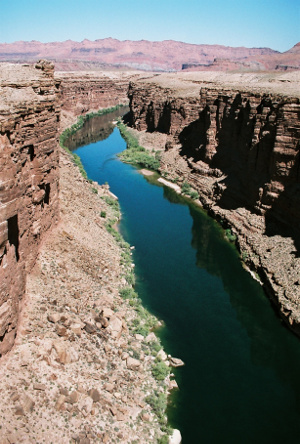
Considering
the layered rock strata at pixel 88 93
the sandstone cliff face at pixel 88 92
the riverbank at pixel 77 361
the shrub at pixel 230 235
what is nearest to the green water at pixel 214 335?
the shrub at pixel 230 235

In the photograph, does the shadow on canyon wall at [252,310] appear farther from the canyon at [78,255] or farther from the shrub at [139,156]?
the shrub at [139,156]

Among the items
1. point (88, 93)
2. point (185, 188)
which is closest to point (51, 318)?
point (185, 188)

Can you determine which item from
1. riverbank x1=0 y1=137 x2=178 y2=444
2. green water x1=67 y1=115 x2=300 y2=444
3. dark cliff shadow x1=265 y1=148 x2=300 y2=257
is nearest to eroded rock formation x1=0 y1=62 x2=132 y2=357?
riverbank x1=0 y1=137 x2=178 y2=444

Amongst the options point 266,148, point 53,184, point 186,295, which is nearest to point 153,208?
point 266,148

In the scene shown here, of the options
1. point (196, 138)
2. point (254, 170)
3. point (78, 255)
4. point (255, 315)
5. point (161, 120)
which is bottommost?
point (255, 315)

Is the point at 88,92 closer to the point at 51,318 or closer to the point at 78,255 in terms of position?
the point at 78,255
